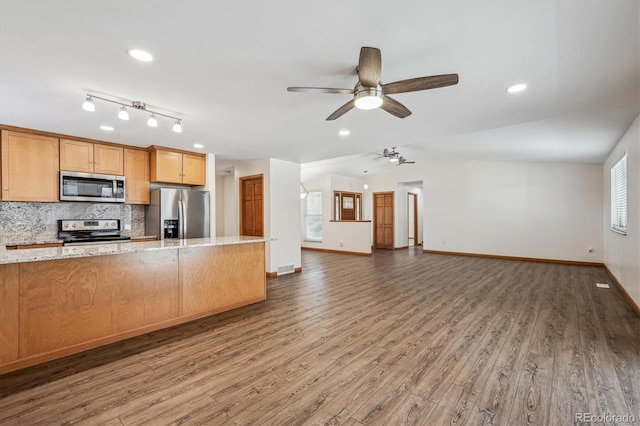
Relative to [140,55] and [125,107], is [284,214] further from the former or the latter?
[140,55]

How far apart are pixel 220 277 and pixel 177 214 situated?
173 cm

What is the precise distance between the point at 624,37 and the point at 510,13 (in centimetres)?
88

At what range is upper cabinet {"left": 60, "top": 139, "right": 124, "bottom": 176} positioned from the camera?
12.8ft

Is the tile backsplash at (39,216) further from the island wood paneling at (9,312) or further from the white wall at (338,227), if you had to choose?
the white wall at (338,227)

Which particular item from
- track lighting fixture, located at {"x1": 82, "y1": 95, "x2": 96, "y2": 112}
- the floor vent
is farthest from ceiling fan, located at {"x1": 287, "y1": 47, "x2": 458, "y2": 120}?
the floor vent

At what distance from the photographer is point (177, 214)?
468 cm

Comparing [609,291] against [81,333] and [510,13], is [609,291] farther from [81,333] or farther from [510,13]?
[81,333]

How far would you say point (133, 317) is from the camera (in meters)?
2.88

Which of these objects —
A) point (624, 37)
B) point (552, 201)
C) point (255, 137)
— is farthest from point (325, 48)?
point (552, 201)

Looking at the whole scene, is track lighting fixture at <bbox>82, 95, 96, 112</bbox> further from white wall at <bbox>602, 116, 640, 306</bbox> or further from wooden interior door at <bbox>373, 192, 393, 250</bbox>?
wooden interior door at <bbox>373, 192, 393, 250</bbox>

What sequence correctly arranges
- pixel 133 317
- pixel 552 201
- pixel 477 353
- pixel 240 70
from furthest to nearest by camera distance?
pixel 552 201
pixel 133 317
pixel 477 353
pixel 240 70

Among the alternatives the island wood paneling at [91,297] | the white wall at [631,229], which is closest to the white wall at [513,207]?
the white wall at [631,229]

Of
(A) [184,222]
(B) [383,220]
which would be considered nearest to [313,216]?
(B) [383,220]

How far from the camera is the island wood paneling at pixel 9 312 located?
2.21m
